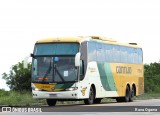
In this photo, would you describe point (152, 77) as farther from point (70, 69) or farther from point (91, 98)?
point (70, 69)

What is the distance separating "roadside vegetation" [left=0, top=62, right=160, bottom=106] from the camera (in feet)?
127

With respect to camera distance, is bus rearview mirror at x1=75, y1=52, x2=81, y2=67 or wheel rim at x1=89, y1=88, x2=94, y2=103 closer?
bus rearview mirror at x1=75, y1=52, x2=81, y2=67

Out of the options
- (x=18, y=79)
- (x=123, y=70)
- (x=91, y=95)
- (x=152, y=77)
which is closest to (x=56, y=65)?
(x=91, y=95)

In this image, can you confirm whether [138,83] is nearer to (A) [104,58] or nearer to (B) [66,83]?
(A) [104,58]

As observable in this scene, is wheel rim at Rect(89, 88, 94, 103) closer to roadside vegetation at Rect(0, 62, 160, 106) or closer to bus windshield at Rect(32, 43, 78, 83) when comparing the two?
bus windshield at Rect(32, 43, 78, 83)

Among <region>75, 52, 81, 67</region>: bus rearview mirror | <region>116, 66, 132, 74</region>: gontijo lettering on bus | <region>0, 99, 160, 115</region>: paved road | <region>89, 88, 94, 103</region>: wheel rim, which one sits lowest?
<region>0, 99, 160, 115</region>: paved road

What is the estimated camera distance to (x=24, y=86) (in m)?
55.9

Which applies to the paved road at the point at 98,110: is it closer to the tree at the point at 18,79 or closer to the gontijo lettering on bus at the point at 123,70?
the gontijo lettering on bus at the point at 123,70

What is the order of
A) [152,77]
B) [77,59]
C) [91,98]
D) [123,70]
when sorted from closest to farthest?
[77,59] < [91,98] < [123,70] < [152,77]

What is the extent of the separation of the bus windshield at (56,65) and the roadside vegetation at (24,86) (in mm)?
2914

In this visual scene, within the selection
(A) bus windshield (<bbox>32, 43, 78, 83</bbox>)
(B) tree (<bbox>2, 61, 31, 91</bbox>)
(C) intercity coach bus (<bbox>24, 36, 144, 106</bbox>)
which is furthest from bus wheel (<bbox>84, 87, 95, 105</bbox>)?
(B) tree (<bbox>2, 61, 31, 91</bbox>)

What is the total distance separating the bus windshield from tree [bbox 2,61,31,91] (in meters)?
20.9

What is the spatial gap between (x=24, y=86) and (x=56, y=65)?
22443 millimetres

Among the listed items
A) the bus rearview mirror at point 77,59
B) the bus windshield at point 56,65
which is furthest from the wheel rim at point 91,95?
the bus rearview mirror at point 77,59
